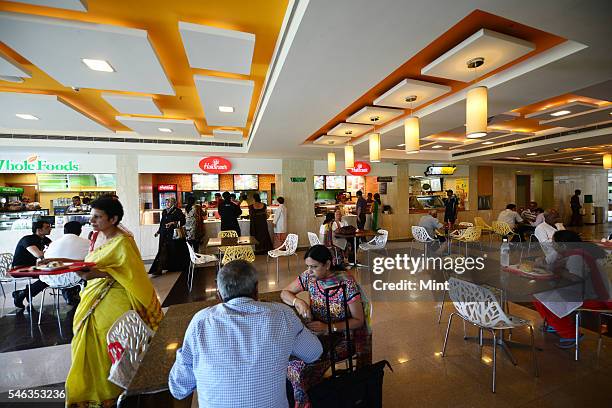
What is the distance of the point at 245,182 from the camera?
9.08 metres

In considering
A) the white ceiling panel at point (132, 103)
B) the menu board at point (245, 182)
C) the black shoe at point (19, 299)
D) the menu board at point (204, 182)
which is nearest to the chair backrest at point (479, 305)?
the white ceiling panel at point (132, 103)

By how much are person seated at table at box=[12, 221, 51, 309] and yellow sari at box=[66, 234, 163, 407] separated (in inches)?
108

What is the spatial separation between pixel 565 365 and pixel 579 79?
2.95m

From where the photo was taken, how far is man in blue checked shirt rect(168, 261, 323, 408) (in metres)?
1.08

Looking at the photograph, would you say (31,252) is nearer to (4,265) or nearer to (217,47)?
(4,265)

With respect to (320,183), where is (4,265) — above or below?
below

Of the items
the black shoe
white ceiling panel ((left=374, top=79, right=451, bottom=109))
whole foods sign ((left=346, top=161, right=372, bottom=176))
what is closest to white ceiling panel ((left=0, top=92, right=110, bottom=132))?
the black shoe

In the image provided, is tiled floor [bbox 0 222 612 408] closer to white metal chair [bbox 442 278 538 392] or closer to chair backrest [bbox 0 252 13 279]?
white metal chair [bbox 442 278 538 392]

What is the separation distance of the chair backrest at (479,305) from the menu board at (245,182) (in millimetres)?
7313

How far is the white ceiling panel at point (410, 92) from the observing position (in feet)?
10.4

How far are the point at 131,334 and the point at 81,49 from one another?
2.44 m

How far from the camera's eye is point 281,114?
4012 mm

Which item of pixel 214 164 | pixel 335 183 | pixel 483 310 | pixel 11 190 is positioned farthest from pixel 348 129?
pixel 11 190

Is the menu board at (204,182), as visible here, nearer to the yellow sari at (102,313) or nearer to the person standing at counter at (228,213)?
the person standing at counter at (228,213)
